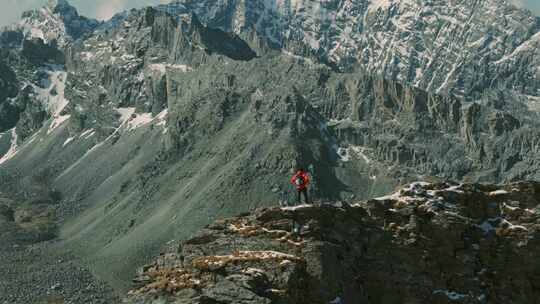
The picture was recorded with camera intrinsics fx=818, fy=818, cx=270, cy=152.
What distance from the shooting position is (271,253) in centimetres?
5034

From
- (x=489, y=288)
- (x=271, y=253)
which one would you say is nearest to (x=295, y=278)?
(x=271, y=253)

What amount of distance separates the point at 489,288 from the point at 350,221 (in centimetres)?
1056

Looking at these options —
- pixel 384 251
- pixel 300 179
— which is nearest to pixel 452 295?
pixel 384 251

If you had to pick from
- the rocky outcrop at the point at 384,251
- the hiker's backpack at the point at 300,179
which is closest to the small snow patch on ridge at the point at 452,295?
the rocky outcrop at the point at 384,251

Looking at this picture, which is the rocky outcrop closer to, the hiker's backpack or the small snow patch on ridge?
the small snow patch on ridge

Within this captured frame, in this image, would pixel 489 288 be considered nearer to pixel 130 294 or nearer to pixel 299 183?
pixel 299 183

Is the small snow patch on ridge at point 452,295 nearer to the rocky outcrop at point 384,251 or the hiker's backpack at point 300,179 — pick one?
the rocky outcrop at point 384,251

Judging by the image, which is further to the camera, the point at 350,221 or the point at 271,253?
the point at 350,221

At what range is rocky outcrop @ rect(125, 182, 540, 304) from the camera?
49281 millimetres

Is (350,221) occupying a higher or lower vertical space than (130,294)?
higher

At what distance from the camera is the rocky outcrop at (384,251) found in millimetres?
49281


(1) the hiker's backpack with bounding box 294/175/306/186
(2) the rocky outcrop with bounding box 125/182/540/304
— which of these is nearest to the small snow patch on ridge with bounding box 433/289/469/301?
(2) the rocky outcrop with bounding box 125/182/540/304

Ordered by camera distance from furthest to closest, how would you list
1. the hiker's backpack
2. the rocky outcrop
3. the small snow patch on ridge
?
the hiker's backpack → the small snow patch on ridge → the rocky outcrop

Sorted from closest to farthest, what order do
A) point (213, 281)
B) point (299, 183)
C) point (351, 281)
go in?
point (213, 281), point (351, 281), point (299, 183)
